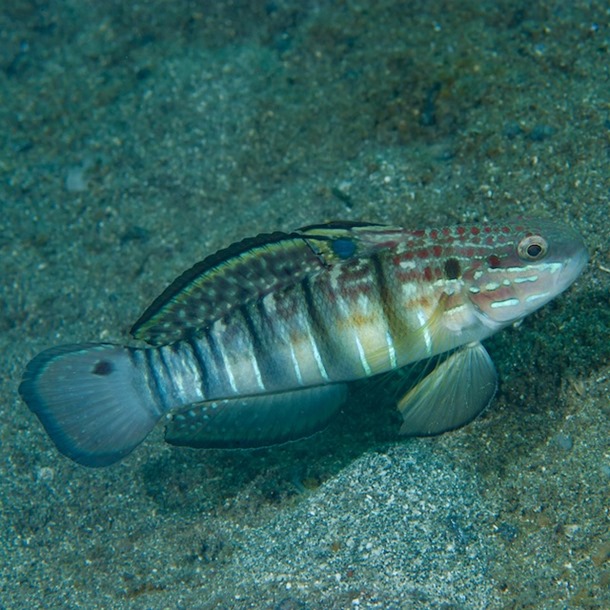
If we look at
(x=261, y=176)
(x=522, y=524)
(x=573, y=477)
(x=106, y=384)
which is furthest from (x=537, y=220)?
(x=261, y=176)

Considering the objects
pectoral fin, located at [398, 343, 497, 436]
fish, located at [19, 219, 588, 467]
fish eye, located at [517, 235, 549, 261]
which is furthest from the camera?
pectoral fin, located at [398, 343, 497, 436]

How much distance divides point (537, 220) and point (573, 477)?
5.09ft

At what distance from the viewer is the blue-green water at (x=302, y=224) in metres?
3.31

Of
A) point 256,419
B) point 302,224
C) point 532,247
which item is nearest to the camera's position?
point 532,247

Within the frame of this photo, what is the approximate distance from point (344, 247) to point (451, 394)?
3.52ft

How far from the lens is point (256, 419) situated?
10.9ft

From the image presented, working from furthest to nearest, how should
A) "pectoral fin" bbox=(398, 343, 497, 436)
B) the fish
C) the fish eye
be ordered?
1. "pectoral fin" bbox=(398, 343, 497, 436)
2. the fish
3. the fish eye

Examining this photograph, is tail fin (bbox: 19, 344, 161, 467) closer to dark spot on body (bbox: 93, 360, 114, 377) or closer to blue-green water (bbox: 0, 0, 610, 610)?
dark spot on body (bbox: 93, 360, 114, 377)

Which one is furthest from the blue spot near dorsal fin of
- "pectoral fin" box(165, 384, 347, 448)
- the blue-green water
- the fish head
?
the blue-green water

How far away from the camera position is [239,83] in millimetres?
6434

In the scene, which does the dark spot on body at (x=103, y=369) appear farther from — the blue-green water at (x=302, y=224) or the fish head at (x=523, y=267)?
the fish head at (x=523, y=267)

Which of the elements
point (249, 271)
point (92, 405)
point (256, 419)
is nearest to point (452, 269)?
point (249, 271)

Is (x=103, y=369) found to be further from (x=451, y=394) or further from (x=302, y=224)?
(x=302, y=224)

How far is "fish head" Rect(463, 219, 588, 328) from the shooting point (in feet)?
10.1
